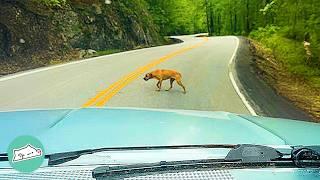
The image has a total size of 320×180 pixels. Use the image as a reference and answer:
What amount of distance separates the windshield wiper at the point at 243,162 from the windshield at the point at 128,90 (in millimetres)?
114

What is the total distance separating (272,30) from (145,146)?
144 ft

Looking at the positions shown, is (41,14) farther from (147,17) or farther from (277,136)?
(277,136)

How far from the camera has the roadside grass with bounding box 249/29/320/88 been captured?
70.1ft

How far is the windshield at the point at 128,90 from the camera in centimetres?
257

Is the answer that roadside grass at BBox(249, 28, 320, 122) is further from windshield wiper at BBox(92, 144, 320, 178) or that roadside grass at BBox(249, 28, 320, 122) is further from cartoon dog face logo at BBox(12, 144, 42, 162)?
cartoon dog face logo at BBox(12, 144, 42, 162)

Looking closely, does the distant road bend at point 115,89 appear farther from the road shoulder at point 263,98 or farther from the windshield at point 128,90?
the road shoulder at point 263,98

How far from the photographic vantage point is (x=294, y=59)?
91.5 ft

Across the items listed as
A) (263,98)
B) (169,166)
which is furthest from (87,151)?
(263,98)

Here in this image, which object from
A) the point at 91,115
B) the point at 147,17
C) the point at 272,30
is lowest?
the point at 272,30

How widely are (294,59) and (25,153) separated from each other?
89.3 feet

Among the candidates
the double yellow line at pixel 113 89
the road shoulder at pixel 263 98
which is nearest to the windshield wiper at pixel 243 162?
the road shoulder at pixel 263 98

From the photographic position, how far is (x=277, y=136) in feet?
8.99

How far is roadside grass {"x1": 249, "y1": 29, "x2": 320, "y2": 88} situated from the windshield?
4.0 inches

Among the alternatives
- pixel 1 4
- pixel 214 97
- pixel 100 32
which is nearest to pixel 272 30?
pixel 100 32
